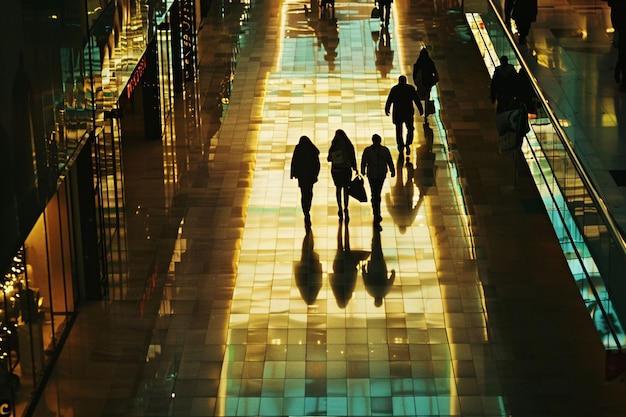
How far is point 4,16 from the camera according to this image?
43.9ft

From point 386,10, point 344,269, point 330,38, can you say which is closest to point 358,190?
point 344,269

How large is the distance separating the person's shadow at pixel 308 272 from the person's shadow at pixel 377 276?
2.20ft

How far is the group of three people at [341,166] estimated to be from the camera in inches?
847

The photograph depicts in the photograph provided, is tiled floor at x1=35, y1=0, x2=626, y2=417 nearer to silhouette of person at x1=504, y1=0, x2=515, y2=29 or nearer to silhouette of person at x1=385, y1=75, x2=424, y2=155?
silhouette of person at x1=385, y1=75, x2=424, y2=155

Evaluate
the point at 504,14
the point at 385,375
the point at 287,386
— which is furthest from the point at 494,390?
the point at 504,14

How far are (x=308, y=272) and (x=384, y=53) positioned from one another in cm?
1561

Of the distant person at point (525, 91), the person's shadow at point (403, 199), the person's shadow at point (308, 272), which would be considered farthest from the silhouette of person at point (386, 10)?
the person's shadow at point (308, 272)

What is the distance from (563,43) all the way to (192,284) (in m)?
12.3

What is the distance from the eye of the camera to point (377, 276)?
20078 mm

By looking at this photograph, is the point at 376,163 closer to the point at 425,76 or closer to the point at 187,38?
the point at 425,76

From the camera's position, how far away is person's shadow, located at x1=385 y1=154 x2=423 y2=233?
2248cm

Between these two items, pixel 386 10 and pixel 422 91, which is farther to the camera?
pixel 386 10

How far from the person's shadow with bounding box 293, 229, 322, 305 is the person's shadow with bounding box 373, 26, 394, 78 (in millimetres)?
12079

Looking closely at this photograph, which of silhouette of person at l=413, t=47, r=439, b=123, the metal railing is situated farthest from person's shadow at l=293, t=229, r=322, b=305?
silhouette of person at l=413, t=47, r=439, b=123
